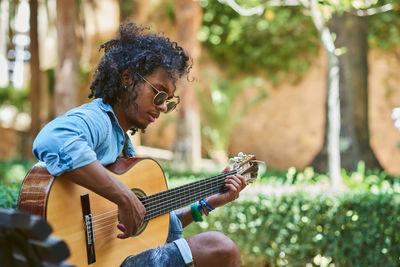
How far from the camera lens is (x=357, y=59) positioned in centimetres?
768

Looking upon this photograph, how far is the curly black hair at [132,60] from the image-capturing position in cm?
253

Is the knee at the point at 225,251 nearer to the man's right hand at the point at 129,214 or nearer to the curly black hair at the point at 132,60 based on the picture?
the man's right hand at the point at 129,214

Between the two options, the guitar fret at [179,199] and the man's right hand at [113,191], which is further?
the guitar fret at [179,199]

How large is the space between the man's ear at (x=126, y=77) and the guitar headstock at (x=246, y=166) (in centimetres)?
84

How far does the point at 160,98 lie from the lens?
253 centimetres

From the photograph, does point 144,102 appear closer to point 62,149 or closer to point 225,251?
point 62,149

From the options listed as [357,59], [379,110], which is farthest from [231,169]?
[379,110]

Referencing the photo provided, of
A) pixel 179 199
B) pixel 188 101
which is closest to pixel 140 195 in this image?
pixel 179 199

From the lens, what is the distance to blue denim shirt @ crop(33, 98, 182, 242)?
1992 mm

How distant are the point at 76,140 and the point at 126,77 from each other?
66cm

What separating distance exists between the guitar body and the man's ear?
1.39 feet

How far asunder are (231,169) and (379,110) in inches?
404

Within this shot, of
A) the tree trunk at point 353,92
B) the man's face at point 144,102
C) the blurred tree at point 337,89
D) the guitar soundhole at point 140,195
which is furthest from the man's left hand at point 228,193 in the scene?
the tree trunk at point 353,92

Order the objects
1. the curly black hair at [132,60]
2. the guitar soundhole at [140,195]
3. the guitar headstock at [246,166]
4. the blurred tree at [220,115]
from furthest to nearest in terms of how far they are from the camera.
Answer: the blurred tree at [220,115] < the guitar headstock at [246,166] < the curly black hair at [132,60] < the guitar soundhole at [140,195]
